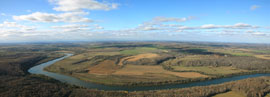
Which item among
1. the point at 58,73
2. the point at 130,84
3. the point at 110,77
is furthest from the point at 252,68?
the point at 58,73

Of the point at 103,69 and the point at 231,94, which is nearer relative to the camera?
the point at 231,94

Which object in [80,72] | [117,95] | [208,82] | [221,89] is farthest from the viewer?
[80,72]

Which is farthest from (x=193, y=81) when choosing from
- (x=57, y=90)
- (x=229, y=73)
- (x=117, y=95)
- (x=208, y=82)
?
(x=57, y=90)

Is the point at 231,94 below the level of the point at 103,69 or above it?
below

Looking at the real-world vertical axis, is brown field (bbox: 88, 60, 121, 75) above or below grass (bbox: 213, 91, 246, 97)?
above

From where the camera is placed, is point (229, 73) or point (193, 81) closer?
point (193, 81)

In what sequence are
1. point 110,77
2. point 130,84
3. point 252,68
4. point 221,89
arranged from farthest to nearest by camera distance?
1. point 252,68
2. point 110,77
3. point 130,84
4. point 221,89

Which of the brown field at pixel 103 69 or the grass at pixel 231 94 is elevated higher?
the brown field at pixel 103 69

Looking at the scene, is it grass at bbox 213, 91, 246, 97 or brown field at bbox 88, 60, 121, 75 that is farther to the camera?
brown field at bbox 88, 60, 121, 75

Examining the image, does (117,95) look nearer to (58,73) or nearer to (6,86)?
(6,86)

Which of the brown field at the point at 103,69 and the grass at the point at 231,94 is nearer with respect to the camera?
the grass at the point at 231,94
